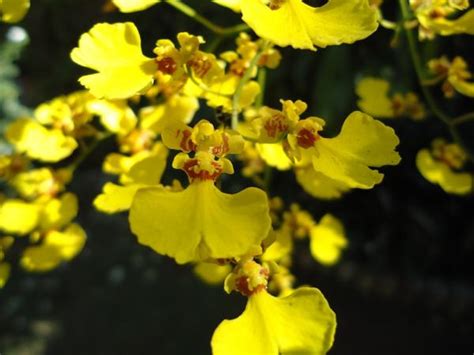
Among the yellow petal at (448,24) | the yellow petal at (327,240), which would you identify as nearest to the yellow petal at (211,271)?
the yellow petal at (327,240)

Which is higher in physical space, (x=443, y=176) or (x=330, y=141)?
(x=330, y=141)

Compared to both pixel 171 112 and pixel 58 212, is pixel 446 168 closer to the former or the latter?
pixel 171 112

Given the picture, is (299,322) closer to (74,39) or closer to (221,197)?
(221,197)

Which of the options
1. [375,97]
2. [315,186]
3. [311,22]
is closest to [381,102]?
[375,97]

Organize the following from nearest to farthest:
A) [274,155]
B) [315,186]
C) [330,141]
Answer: [330,141]
[274,155]
[315,186]

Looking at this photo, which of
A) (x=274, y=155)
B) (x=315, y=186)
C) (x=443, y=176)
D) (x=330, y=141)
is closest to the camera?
(x=330, y=141)

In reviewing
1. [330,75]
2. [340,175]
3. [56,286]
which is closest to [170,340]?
[56,286]

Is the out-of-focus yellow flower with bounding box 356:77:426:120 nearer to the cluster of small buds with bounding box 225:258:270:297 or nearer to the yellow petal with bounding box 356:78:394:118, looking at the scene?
the yellow petal with bounding box 356:78:394:118
